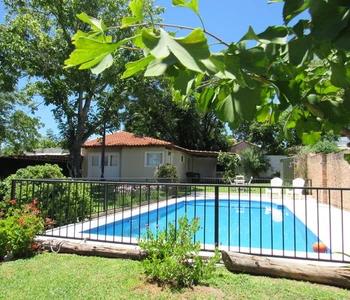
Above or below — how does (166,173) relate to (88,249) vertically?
above

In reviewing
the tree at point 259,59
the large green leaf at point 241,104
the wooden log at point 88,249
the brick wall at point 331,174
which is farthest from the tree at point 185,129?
the large green leaf at point 241,104

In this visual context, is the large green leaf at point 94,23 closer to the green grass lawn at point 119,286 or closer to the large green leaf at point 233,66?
the large green leaf at point 233,66

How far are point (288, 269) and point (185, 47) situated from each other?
4168 mm

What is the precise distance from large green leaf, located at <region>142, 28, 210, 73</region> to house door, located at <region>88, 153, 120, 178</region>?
23282 mm

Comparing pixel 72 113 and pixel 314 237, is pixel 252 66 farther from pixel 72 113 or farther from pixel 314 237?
pixel 72 113

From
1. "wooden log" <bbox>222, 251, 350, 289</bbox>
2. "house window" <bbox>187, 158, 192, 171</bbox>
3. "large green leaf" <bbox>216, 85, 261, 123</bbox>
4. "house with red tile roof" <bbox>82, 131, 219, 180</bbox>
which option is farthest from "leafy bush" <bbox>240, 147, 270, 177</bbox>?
"large green leaf" <bbox>216, 85, 261, 123</bbox>

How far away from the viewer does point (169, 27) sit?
0.72 meters

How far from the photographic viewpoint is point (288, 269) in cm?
395

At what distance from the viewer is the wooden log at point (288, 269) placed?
146 inches

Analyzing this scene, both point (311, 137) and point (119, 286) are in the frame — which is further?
point (119, 286)

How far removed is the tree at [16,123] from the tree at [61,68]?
4124mm

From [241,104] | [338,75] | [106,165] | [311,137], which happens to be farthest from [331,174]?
[106,165]

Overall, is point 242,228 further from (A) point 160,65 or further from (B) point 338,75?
(A) point 160,65

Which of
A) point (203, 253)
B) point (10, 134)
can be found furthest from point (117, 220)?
point (10, 134)
